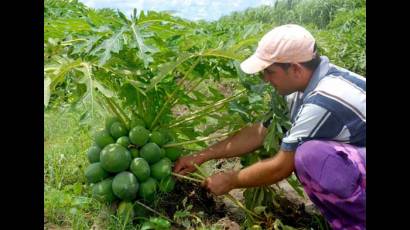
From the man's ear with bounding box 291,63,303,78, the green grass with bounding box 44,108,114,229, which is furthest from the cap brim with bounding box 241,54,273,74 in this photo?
the green grass with bounding box 44,108,114,229

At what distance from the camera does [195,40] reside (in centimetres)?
333

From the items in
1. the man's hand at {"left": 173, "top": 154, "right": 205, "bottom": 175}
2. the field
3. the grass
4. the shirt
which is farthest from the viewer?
the man's hand at {"left": 173, "top": 154, "right": 205, "bottom": 175}

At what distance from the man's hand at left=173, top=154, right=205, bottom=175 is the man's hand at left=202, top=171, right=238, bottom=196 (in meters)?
0.20

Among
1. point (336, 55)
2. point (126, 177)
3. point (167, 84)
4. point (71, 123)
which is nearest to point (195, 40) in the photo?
point (167, 84)

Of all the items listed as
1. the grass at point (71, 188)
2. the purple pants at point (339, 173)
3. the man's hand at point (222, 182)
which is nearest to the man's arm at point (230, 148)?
the man's hand at point (222, 182)

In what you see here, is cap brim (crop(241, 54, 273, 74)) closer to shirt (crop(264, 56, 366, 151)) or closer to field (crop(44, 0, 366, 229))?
field (crop(44, 0, 366, 229))

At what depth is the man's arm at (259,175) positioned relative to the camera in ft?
9.74

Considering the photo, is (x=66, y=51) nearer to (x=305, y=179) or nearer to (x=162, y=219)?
(x=162, y=219)

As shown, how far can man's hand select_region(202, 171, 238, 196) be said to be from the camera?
3.18 meters

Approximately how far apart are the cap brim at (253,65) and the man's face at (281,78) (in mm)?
49

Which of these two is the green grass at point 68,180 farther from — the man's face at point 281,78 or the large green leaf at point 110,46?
the man's face at point 281,78

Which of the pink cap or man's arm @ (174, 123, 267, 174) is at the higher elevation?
the pink cap

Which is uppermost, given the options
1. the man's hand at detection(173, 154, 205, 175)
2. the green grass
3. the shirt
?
the shirt

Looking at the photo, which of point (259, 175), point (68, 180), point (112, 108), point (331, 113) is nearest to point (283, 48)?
point (331, 113)
